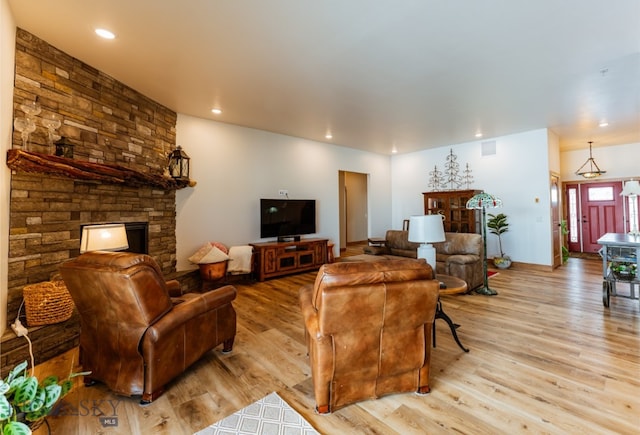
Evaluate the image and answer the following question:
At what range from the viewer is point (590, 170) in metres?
7.10

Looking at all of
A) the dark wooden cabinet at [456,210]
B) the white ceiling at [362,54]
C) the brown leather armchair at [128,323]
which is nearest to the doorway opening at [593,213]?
the white ceiling at [362,54]

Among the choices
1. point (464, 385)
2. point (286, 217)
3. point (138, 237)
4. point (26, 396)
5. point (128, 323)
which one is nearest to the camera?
point (26, 396)

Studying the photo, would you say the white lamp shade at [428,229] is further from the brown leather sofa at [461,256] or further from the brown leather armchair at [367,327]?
the brown leather sofa at [461,256]

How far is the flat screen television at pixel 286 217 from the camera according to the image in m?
5.48

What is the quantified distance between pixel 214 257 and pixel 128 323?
8.29 ft

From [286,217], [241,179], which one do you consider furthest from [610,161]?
[241,179]

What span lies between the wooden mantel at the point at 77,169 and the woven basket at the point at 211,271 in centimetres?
134

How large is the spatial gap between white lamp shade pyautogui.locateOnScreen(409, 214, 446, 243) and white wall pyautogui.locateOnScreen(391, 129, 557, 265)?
4.68 metres

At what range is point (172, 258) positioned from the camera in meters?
4.37

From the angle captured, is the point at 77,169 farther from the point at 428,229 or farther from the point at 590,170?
the point at 590,170

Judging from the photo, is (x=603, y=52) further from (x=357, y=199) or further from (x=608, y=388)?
(x=357, y=199)

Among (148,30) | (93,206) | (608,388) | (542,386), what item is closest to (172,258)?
(93,206)

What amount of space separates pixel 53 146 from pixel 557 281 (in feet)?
23.6

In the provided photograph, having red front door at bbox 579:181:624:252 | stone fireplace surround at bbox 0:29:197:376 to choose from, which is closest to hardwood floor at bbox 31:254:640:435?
stone fireplace surround at bbox 0:29:197:376
